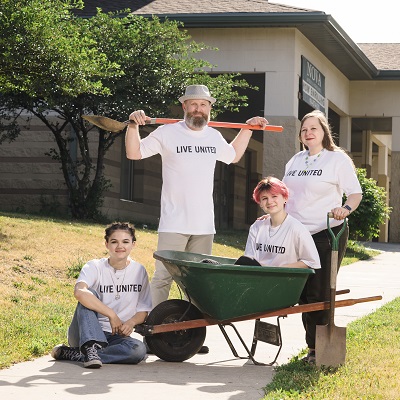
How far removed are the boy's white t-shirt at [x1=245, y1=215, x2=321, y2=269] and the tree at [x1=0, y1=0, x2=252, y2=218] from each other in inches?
290

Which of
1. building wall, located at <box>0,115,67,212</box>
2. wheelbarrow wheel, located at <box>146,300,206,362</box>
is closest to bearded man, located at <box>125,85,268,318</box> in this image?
wheelbarrow wheel, located at <box>146,300,206,362</box>

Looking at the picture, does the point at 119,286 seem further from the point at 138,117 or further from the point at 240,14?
the point at 240,14

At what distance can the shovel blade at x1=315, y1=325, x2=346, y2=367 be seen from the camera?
708cm

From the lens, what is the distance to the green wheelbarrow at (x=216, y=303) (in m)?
7.09

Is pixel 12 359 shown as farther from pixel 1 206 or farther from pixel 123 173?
pixel 123 173

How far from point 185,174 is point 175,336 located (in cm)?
130

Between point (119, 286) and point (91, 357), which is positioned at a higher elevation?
point (119, 286)

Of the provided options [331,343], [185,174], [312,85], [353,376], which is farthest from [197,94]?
[312,85]

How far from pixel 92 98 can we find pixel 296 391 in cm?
1318

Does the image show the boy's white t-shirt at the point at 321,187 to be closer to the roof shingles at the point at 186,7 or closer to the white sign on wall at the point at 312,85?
the roof shingles at the point at 186,7

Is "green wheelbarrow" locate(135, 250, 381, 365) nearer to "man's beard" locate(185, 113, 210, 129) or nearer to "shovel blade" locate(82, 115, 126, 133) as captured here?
"man's beard" locate(185, 113, 210, 129)

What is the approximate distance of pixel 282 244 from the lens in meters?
Result: 7.42

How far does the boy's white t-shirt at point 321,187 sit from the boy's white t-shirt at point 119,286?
1331mm

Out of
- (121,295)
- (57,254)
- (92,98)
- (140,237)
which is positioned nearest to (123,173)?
(92,98)
